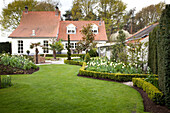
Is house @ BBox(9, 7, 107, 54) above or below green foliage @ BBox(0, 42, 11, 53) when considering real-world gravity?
above

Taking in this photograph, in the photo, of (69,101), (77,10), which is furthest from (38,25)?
(69,101)

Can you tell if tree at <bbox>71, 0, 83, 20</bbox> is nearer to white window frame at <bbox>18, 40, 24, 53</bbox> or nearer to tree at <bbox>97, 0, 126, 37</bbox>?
tree at <bbox>97, 0, 126, 37</bbox>

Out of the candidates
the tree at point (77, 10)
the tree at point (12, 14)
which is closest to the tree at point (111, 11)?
the tree at point (77, 10)

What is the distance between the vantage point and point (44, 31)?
28.1m

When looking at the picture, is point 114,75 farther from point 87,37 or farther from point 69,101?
point 87,37

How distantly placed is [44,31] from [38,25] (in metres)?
2.31

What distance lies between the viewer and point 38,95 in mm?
5223

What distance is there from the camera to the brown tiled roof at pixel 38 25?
90.1 ft

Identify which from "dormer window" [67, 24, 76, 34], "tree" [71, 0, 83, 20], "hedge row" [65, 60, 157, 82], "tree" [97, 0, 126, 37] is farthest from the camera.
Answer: "tree" [71, 0, 83, 20]

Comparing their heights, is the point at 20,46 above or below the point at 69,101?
above

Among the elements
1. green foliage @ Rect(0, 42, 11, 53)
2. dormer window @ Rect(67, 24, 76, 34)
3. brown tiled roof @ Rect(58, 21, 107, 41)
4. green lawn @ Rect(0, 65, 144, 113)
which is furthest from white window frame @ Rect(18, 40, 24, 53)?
green lawn @ Rect(0, 65, 144, 113)

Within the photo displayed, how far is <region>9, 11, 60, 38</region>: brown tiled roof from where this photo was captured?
2745 centimetres

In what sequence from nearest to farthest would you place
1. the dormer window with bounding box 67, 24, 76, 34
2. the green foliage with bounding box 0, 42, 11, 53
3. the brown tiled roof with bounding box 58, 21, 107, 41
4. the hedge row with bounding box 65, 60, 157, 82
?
the hedge row with bounding box 65, 60, 157, 82, the green foliage with bounding box 0, 42, 11, 53, the brown tiled roof with bounding box 58, 21, 107, 41, the dormer window with bounding box 67, 24, 76, 34

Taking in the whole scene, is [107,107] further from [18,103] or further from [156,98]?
[18,103]
